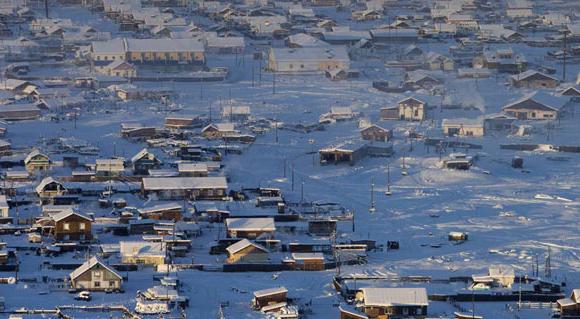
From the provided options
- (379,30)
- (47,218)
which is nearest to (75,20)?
(379,30)

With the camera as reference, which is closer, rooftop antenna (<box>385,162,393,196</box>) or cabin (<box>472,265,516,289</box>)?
cabin (<box>472,265,516,289</box>)

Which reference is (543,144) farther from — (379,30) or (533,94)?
(379,30)

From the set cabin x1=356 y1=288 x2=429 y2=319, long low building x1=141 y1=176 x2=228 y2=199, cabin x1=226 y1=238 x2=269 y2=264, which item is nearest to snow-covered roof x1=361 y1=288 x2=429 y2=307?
cabin x1=356 y1=288 x2=429 y2=319

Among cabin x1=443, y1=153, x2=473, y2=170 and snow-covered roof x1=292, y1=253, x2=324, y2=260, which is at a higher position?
snow-covered roof x1=292, y1=253, x2=324, y2=260

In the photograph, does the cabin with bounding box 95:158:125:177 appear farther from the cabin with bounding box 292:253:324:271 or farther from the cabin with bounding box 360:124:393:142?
the cabin with bounding box 292:253:324:271

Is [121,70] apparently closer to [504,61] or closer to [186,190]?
[504,61]

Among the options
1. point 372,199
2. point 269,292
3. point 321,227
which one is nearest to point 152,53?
point 372,199
